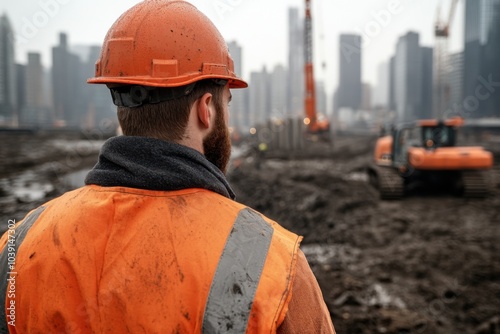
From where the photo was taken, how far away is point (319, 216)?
360 inches

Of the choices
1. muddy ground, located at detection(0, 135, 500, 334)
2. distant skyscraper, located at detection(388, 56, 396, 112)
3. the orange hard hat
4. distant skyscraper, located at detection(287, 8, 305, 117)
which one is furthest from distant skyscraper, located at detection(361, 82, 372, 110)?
the orange hard hat

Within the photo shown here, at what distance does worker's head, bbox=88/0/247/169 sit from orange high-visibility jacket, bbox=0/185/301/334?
0.75 ft

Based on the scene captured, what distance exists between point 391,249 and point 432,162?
442 cm

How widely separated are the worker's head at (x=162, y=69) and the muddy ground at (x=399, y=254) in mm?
3742

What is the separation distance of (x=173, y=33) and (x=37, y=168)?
21.4 m

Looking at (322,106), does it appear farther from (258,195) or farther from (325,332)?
(325,332)

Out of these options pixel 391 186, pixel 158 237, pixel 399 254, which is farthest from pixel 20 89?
pixel 158 237

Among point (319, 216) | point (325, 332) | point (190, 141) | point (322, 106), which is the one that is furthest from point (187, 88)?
point (322, 106)

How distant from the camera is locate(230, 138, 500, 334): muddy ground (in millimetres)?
4617

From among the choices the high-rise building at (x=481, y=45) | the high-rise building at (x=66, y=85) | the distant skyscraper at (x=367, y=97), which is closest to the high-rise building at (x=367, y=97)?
the distant skyscraper at (x=367, y=97)

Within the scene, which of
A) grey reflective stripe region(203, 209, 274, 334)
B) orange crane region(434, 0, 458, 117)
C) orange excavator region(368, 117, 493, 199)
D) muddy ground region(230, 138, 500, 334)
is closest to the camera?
grey reflective stripe region(203, 209, 274, 334)

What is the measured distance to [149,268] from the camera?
3.59 feet

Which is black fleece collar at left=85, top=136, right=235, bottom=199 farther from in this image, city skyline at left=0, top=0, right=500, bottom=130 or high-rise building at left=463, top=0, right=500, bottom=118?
high-rise building at left=463, top=0, right=500, bottom=118

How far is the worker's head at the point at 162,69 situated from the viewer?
1.28 metres
